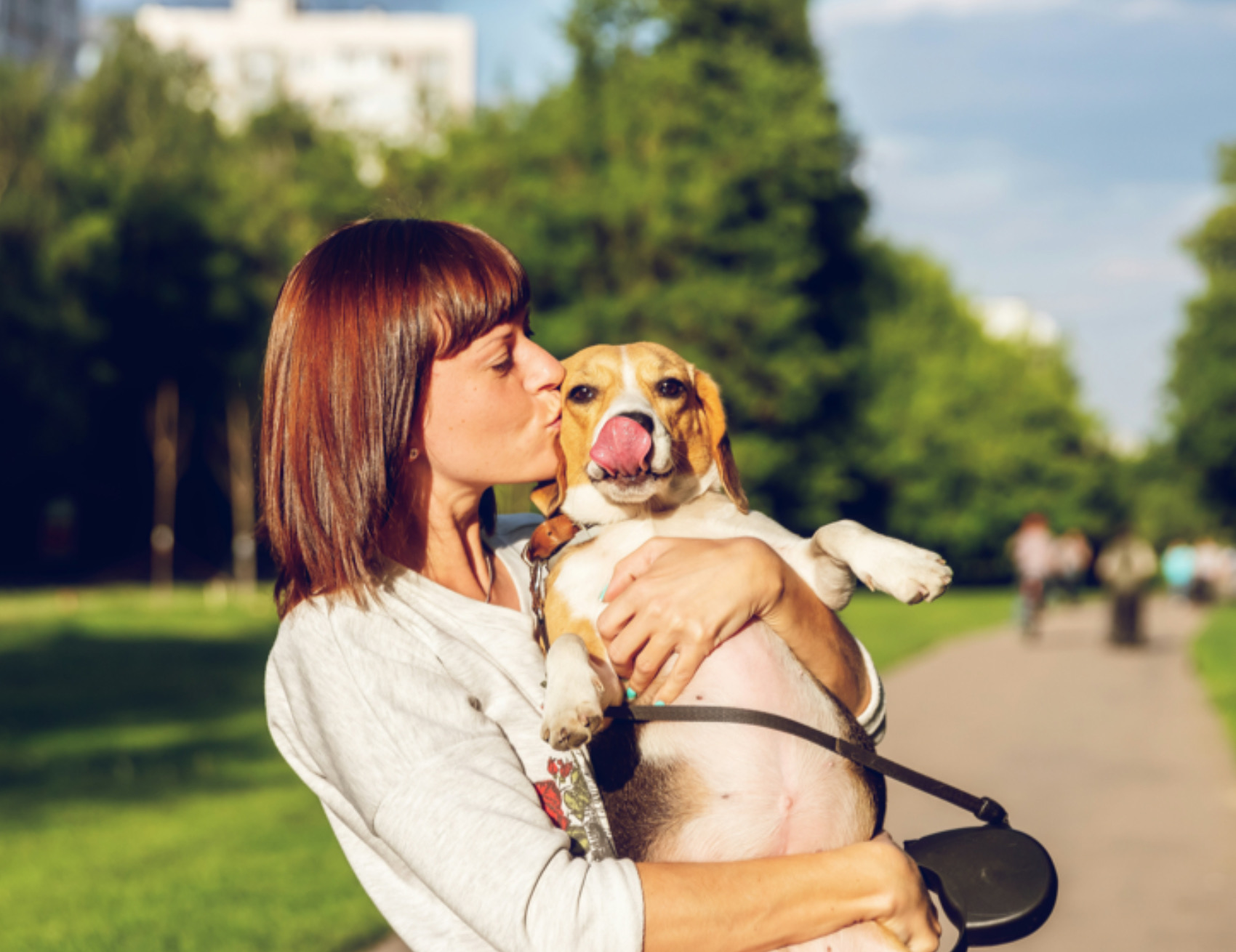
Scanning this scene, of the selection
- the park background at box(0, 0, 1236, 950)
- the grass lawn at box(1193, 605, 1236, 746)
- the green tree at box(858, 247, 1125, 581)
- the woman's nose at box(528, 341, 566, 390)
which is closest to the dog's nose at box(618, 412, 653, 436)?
the woman's nose at box(528, 341, 566, 390)

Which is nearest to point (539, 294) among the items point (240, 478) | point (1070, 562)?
point (240, 478)

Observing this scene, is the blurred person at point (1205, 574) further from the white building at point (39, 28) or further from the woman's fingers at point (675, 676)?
the white building at point (39, 28)

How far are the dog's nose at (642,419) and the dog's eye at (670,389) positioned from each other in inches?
6.6

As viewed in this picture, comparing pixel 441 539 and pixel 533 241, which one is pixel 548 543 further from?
pixel 533 241

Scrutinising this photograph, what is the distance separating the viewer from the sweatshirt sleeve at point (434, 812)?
184cm

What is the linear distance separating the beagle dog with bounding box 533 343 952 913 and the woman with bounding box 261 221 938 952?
0.07 m

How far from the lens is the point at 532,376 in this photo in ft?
8.25

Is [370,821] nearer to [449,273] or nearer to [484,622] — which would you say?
[484,622]

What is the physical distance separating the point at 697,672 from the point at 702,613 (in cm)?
14

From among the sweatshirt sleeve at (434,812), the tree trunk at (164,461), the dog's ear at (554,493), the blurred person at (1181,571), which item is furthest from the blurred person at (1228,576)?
the sweatshirt sleeve at (434,812)

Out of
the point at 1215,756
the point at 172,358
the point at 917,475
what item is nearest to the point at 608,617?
the point at 1215,756

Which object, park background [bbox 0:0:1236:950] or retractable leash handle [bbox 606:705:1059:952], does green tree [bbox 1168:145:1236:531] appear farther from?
retractable leash handle [bbox 606:705:1059:952]

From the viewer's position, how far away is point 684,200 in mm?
31984

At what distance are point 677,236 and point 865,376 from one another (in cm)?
1172
